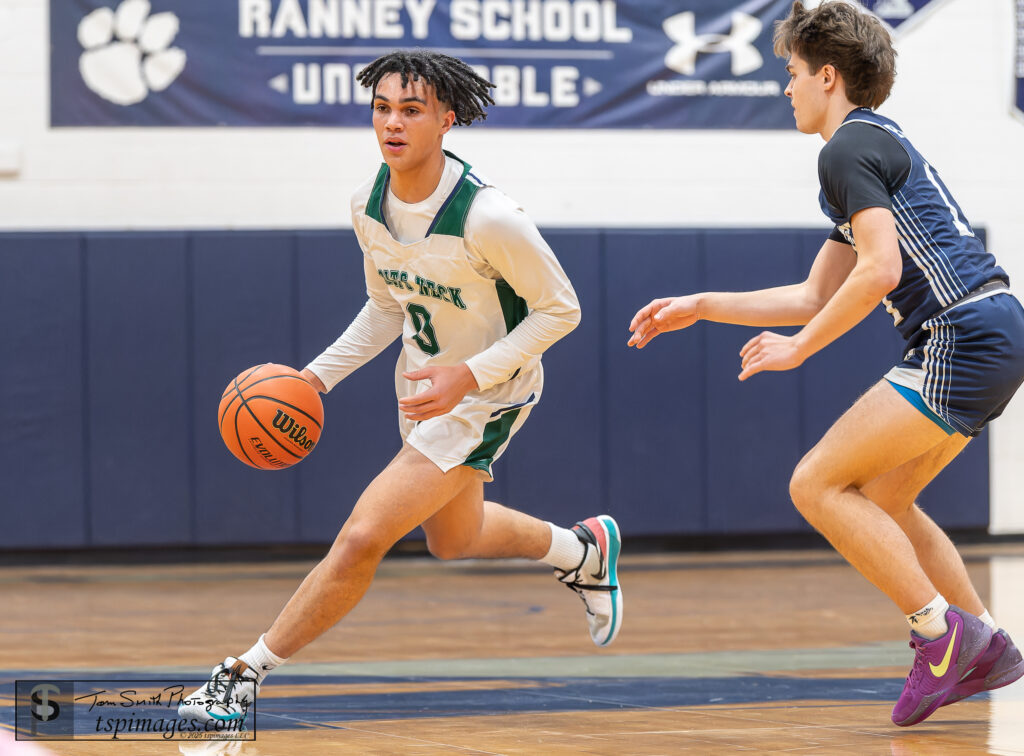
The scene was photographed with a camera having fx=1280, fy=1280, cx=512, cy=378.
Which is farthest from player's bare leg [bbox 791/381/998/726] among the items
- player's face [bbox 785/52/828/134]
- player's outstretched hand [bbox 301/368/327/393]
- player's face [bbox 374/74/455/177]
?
player's outstretched hand [bbox 301/368/327/393]

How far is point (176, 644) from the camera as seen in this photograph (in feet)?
15.3

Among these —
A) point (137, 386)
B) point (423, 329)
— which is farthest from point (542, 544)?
point (137, 386)

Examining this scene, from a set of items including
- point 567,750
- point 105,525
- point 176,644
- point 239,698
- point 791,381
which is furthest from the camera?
point 791,381

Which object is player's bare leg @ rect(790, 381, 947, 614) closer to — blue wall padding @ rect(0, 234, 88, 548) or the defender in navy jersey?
the defender in navy jersey

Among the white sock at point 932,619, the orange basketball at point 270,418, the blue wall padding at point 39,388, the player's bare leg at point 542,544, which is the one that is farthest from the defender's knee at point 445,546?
the blue wall padding at point 39,388

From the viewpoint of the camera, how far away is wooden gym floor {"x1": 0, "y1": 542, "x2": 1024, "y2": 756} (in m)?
2.83

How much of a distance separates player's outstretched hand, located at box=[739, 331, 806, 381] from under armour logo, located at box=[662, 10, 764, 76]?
5452 mm

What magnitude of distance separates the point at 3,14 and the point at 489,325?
537cm

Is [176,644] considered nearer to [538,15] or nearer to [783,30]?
[783,30]

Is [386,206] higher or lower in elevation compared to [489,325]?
higher

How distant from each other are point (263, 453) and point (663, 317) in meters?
1.10

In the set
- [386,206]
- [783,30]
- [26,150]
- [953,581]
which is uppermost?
[26,150]

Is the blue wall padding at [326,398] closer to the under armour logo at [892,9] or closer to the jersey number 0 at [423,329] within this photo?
the under armour logo at [892,9]

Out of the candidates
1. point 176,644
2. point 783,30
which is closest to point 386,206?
point 783,30
